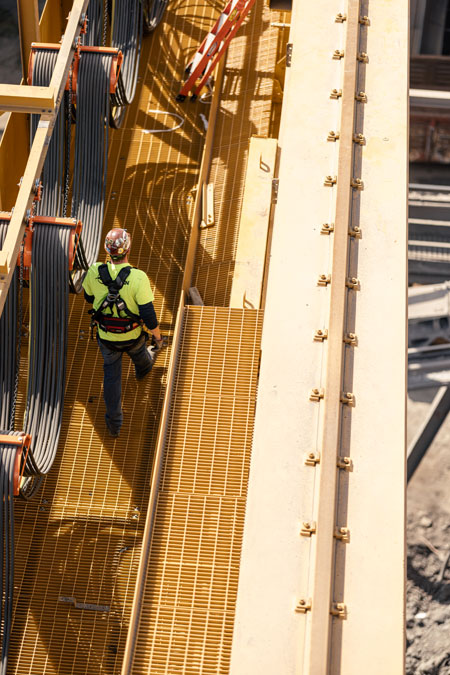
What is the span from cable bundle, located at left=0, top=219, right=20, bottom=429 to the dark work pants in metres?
0.70

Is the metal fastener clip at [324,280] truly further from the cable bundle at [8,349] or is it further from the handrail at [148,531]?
the cable bundle at [8,349]

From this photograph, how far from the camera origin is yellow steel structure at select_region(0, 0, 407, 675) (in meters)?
4.99

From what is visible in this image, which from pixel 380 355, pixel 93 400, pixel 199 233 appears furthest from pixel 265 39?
pixel 380 355

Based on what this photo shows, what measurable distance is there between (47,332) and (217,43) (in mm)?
4682

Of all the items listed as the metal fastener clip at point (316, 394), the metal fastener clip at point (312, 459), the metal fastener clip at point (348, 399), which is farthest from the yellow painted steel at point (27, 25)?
the metal fastener clip at point (312, 459)

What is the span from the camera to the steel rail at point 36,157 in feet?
20.3

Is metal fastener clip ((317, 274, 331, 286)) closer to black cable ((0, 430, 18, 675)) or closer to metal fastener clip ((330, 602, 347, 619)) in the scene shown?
metal fastener clip ((330, 602, 347, 619))

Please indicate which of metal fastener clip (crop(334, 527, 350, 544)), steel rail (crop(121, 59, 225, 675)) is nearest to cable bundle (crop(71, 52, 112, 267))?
steel rail (crop(121, 59, 225, 675))

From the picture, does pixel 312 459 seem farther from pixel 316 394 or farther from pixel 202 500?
pixel 202 500

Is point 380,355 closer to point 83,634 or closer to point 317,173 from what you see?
point 317,173

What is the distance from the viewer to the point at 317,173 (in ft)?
21.9

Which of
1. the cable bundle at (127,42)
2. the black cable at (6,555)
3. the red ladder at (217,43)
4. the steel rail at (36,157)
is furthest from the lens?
the red ladder at (217,43)

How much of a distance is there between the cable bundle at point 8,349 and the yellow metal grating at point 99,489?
91 centimetres

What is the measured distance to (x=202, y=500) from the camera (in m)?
6.43
